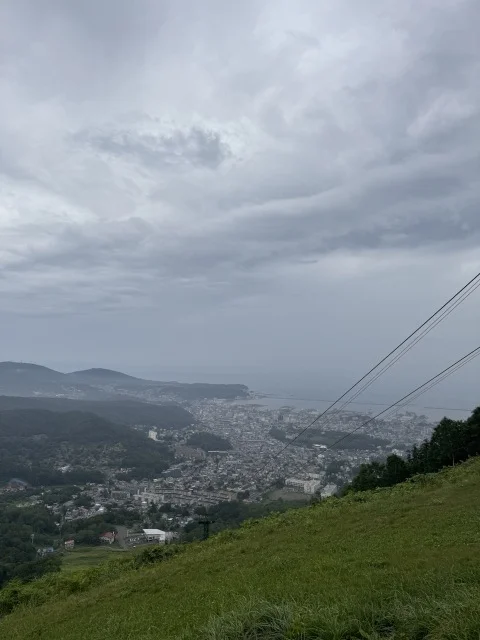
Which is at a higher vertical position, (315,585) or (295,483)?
(315,585)

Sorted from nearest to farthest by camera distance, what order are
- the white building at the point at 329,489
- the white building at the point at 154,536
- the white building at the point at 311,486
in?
the white building at the point at 154,536 → the white building at the point at 329,489 → the white building at the point at 311,486

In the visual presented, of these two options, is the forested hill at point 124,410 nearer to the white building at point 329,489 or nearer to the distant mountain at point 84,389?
the distant mountain at point 84,389

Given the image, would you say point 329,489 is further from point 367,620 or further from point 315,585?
point 367,620

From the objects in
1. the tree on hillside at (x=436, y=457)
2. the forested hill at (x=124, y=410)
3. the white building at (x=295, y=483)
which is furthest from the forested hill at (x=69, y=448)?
the tree on hillside at (x=436, y=457)

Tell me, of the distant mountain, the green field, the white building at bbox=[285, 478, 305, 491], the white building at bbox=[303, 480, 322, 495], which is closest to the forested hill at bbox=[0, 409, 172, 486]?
the white building at bbox=[285, 478, 305, 491]

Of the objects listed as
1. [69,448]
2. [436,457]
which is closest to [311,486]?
[436,457]

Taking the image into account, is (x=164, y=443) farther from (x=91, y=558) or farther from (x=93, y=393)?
(x=93, y=393)

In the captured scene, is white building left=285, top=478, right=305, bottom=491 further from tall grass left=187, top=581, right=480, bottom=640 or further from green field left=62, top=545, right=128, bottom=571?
tall grass left=187, top=581, right=480, bottom=640
